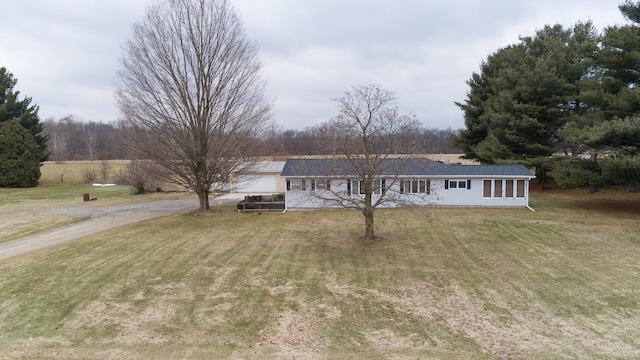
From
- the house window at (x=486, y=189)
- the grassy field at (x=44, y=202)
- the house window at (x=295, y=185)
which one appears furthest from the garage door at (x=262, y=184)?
the house window at (x=486, y=189)

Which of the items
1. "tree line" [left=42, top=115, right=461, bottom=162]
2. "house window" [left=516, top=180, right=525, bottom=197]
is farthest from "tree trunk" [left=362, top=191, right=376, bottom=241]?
"tree line" [left=42, top=115, right=461, bottom=162]

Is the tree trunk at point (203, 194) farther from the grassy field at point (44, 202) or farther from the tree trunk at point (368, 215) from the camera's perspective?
the tree trunk at point (368, 215)

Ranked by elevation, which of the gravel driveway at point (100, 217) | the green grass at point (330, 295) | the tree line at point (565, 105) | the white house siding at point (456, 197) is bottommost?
the green grass at point (330, 295)

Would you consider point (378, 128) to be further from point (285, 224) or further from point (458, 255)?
point (285, 224)

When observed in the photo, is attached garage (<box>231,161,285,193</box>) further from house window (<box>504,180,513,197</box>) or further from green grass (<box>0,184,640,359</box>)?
house window (<box>504,180,513,197</box>)

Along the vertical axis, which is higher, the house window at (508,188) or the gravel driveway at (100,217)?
the house window at (508,188)

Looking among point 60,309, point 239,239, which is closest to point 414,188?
point 239,239
